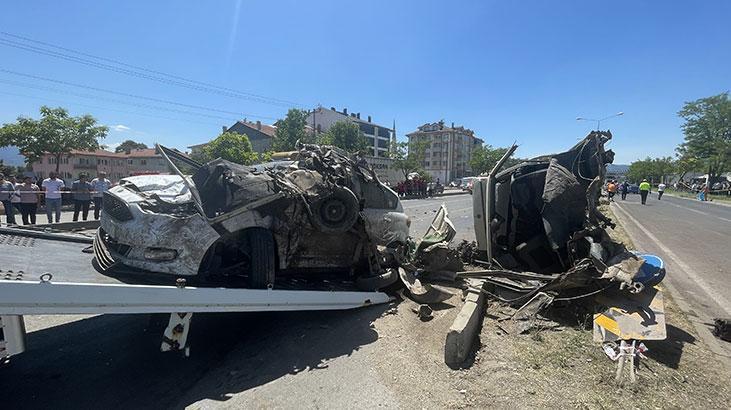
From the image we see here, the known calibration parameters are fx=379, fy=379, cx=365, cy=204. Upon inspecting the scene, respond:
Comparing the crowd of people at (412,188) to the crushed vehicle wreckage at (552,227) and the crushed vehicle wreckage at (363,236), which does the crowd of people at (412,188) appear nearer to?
the crushed vehicle wreckage at (552,227)

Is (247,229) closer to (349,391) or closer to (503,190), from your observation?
(349,391)

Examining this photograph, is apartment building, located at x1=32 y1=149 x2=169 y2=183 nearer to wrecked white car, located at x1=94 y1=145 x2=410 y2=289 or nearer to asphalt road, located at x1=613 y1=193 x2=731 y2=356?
asphalt road, located at x1=613 y1=193 x2=731 y2=356

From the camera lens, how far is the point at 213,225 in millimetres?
3234

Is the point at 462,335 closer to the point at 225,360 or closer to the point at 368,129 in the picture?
the point at 225,360

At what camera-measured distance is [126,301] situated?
8.40ft

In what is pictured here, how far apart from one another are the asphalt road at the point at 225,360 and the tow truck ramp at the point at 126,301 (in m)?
0.38

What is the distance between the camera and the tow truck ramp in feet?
7.33

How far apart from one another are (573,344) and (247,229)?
312cm

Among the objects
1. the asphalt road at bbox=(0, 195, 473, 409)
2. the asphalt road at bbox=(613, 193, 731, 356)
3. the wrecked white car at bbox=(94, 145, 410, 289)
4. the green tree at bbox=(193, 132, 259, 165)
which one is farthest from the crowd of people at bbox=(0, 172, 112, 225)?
the green tree at bbox=(193, 132, 259, 165)

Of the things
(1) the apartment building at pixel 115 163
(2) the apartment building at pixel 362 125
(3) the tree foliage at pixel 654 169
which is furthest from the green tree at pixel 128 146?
(3) the tree foliage at pixel 654 169

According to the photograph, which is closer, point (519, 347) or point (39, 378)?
point (39, 378)

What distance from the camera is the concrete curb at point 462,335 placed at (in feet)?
10.2

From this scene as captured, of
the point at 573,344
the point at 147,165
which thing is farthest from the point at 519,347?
the point at 147,165

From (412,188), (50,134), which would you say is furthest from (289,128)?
(50,134)
